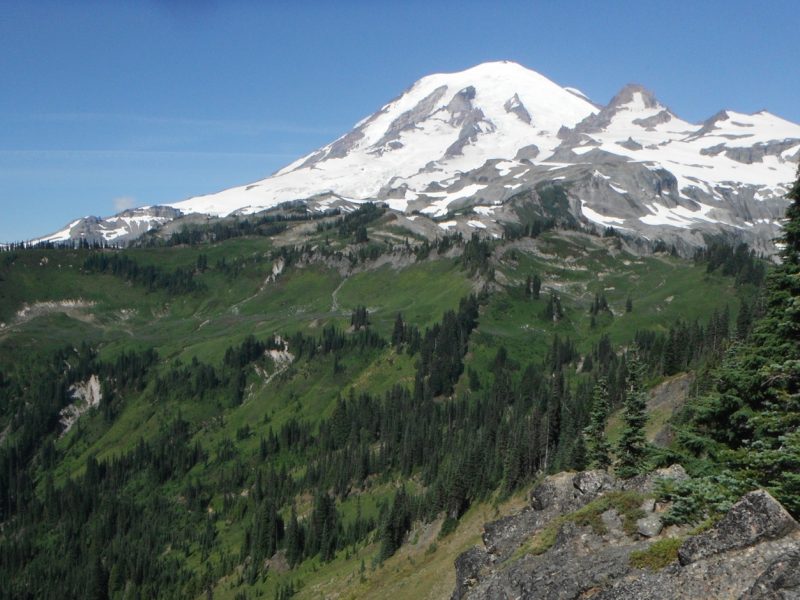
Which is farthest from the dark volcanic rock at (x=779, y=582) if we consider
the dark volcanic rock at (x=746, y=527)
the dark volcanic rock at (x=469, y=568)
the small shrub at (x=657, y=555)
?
the dark volcanic rock at (x=469, y=568)

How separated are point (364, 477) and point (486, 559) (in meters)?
141

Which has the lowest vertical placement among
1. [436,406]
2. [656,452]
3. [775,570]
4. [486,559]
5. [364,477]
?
[364,477]

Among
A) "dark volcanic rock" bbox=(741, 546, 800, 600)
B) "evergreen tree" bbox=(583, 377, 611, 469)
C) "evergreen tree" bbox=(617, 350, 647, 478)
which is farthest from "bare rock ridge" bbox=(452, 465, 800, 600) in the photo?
"evergreen tree" bbox=(583, 377, 611, 469)

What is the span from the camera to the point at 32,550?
198 m

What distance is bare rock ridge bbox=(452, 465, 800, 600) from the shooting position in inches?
874

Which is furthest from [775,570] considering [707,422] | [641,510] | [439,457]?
[439,457]

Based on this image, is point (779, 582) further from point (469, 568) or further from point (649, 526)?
point (469, 568)

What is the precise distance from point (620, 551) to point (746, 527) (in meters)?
7.40

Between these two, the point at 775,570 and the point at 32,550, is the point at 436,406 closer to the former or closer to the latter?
the point at 32,550

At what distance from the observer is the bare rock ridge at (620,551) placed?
22.2 meters

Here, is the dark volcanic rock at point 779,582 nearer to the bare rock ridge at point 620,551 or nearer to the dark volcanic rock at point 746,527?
the bare rock ridge at point 620,551

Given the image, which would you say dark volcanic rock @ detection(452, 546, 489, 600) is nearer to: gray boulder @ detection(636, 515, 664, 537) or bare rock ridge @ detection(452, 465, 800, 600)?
bare rock ridge @ detection(452, 465, 800, 600)

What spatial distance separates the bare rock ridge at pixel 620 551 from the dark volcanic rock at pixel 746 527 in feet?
0.10

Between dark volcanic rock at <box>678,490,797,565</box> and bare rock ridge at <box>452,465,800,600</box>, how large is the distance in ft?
0.10
